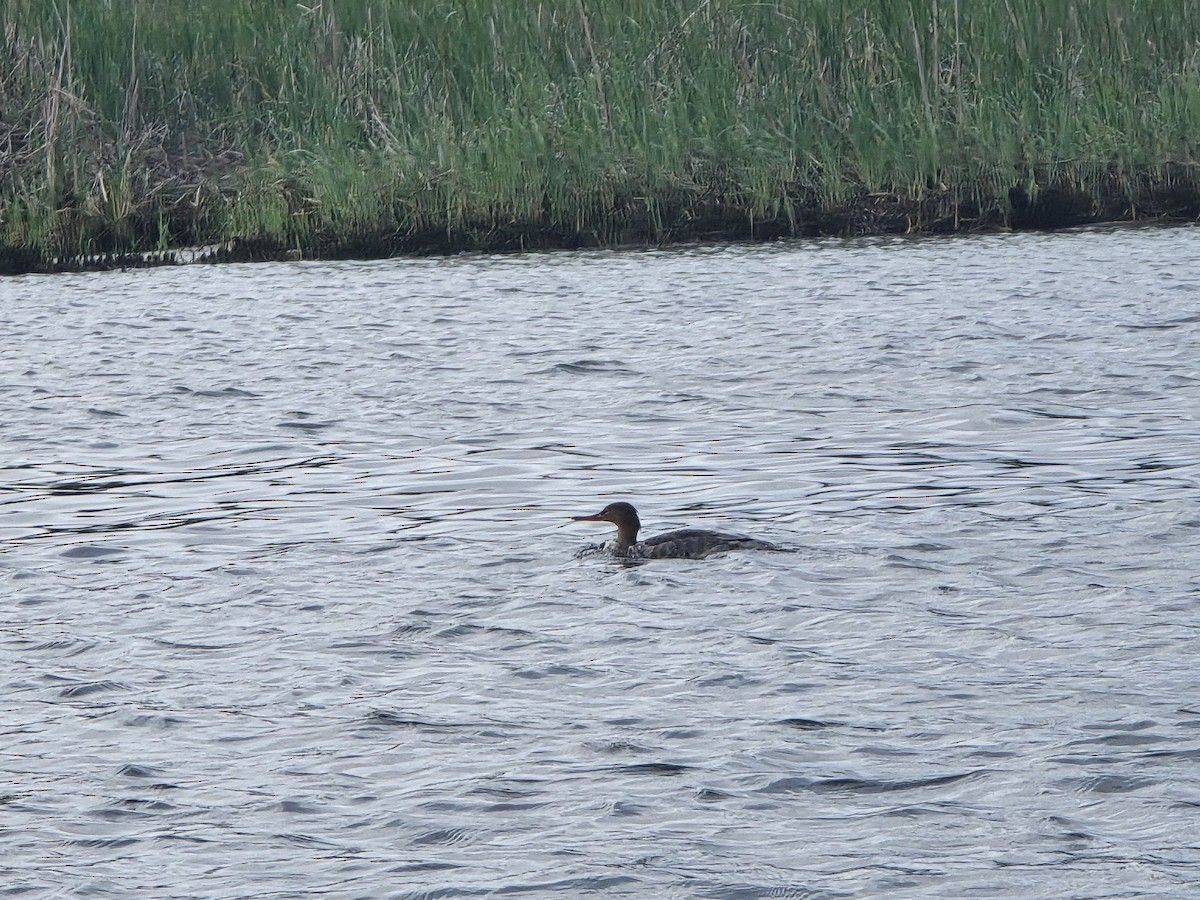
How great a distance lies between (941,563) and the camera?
7.46m

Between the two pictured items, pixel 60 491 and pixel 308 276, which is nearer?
pixel 60 491

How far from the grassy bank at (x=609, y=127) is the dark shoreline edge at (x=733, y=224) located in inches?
1.1

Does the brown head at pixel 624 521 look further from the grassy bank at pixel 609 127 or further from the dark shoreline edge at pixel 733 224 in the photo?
the dark shoreline edge at pixel 733 224

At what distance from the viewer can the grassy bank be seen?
18.3m

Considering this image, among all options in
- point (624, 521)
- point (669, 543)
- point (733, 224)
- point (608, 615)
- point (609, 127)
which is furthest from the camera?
point (733, 224)

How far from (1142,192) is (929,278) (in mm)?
3621

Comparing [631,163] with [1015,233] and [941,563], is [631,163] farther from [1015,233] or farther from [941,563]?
[941,563]

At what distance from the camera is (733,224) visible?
18969 millimetres

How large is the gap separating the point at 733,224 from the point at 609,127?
1.60 m

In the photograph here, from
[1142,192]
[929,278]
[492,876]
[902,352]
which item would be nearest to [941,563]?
[492,876]

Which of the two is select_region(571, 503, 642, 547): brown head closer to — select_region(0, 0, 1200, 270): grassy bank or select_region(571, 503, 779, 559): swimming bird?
select_region(571, 503, 779, 559): swimming bird

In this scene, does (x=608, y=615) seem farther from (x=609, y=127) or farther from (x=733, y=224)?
(x=733, y=224)

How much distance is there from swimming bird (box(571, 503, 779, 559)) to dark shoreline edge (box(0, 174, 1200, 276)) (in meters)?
10.9

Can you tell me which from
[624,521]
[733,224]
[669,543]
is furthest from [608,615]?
[733,224]
